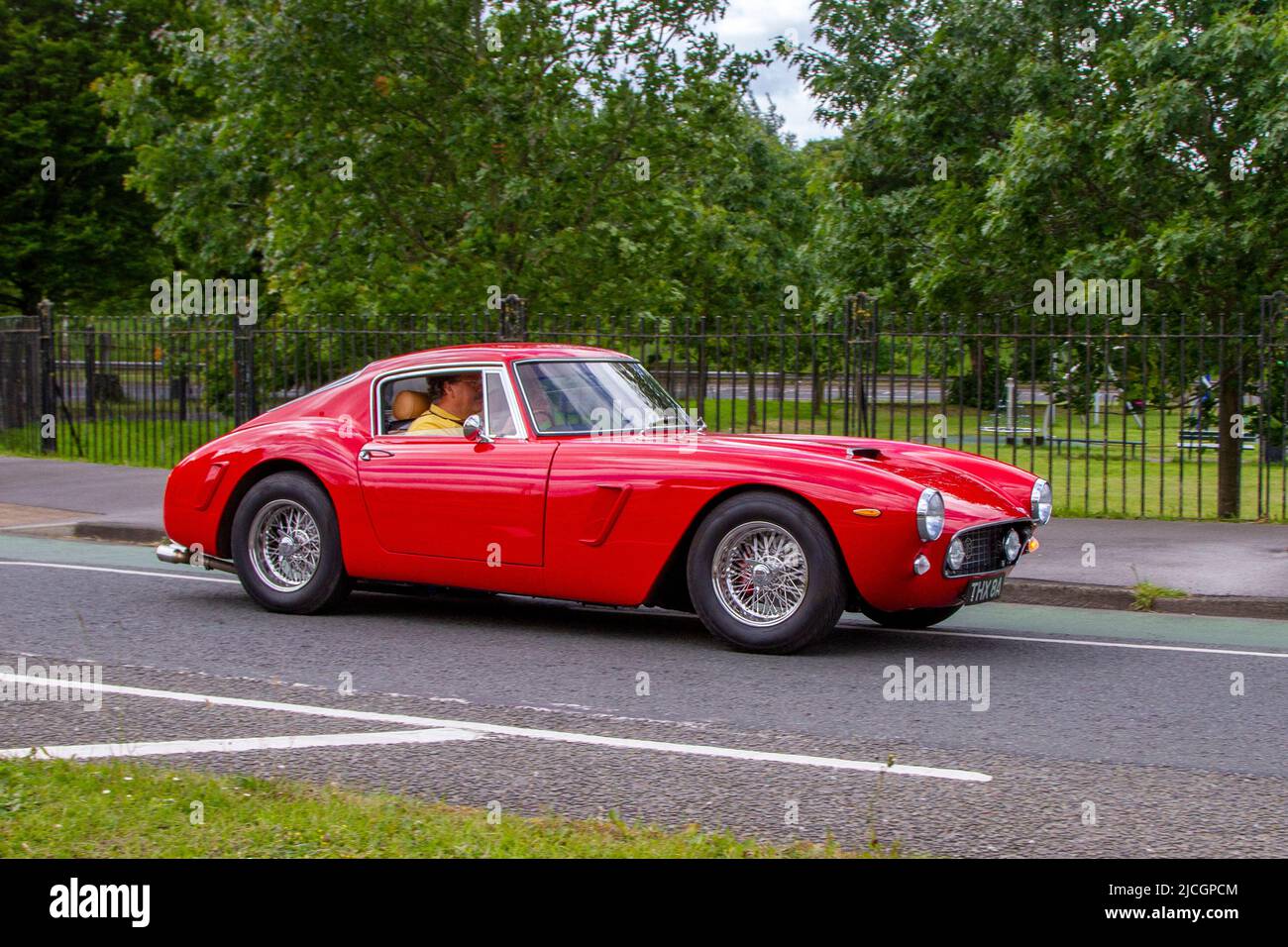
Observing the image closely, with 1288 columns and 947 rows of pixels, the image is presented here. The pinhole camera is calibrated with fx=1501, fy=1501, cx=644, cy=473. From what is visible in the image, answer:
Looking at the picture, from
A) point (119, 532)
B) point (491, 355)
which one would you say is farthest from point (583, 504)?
point (119, 532)

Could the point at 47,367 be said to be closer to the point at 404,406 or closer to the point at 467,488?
the point at 404,406

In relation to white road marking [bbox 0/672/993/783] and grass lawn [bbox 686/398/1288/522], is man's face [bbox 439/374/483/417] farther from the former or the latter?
white road marking [bbox 0/672/993/783]

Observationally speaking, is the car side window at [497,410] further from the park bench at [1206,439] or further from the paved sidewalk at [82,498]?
the park bench at [1206,439]

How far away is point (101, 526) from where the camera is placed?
13.6 m

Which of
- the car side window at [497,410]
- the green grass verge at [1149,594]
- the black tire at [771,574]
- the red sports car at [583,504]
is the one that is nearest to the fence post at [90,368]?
the red sports car at [583,504]

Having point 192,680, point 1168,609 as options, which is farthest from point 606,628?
point 1168,609

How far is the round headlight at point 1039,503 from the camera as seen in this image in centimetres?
828

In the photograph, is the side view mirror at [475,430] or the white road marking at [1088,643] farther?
the side view mirror at [475,430]

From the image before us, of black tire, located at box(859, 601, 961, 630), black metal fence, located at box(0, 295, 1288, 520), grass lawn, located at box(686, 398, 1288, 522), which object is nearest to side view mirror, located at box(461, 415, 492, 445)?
black tire, located at box(859, 601, 961, 630)

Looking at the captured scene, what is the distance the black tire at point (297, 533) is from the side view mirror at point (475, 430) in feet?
3.36

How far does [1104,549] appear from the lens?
11734 mm

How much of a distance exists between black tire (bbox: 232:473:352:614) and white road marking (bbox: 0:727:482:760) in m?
2.94
